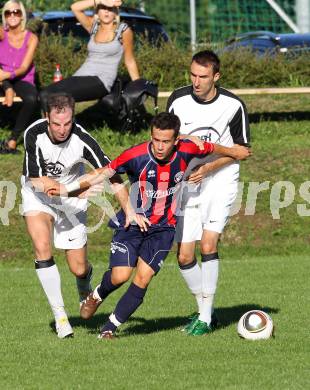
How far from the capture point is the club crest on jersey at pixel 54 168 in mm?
9109

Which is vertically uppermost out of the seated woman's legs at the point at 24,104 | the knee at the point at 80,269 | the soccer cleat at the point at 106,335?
the seated woman's legs at the point at 24,104

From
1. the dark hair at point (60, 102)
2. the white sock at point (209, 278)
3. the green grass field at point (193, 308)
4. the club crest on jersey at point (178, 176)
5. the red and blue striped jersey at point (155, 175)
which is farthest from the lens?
the white sock at point (209, 278)

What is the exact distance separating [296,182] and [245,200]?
2.54ft

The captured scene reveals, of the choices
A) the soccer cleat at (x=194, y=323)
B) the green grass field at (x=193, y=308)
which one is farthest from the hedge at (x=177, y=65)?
the soccer cleat at (x=194, y=323)

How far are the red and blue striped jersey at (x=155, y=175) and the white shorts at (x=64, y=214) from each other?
65 centimetres

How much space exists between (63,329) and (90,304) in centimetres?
45

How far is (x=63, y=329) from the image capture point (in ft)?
29.4

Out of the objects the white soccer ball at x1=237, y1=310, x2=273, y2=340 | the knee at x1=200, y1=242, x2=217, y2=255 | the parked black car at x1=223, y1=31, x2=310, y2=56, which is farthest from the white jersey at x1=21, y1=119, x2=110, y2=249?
the parked black car at x1=223, y1=31, x2=310, y2=56

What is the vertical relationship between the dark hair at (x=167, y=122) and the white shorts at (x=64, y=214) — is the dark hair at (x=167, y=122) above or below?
above

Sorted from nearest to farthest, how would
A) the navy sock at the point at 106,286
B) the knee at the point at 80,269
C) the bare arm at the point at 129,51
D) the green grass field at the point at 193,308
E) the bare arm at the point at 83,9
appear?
the green grass field at the point at 193,308 → the navy sock at the point at 106,286 → the knee at the point at 80,269 → the bare arm at the point at 129,51 → the bare arm at the point at 83,9

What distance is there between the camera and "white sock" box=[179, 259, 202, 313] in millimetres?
9469

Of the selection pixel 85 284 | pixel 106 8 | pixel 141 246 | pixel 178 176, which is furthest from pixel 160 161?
pixel 106 8

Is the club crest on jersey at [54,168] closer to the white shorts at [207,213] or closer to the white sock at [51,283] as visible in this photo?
the white sock at [51,283]

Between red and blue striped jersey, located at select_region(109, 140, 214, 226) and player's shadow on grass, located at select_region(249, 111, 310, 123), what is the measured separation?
928 cm
